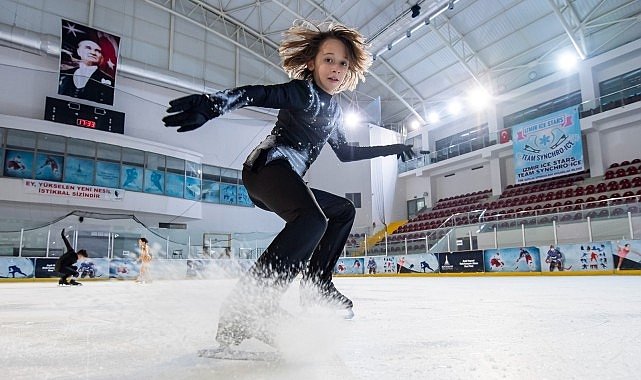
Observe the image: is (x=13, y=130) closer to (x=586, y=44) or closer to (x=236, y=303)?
(x=236, y=303)

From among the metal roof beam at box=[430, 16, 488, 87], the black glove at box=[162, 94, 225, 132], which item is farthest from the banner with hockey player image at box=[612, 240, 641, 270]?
the metal roof beam at box=[430, 16, 488, 87]

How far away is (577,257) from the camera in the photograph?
30.6ft

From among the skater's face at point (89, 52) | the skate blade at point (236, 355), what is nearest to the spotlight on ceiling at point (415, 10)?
the skater's face at point (89, 52)

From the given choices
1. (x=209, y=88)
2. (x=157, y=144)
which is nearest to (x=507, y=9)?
(x=209, y=88)

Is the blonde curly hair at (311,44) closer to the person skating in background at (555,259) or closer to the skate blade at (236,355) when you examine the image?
the skate blade at (236,355)

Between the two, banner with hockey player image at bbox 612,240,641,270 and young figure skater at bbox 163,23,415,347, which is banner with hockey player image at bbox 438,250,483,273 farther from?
young figure skater at bbox 163,23,415,347

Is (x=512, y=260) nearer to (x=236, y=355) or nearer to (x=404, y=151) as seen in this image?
(x=404, y=151)

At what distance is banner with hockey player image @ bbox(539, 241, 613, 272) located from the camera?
29.3 feet

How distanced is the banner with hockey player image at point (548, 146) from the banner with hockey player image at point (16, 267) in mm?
17059

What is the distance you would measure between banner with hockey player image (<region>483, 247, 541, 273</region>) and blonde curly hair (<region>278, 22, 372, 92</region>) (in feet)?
30.9

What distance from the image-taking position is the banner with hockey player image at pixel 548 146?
51.9 feet

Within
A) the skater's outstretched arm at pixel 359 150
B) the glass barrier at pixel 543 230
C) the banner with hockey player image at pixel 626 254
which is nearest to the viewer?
the skater's outstretched arm at pixel 359 150

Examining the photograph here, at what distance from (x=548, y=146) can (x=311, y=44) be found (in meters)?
17.1

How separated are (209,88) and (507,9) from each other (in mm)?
13118
